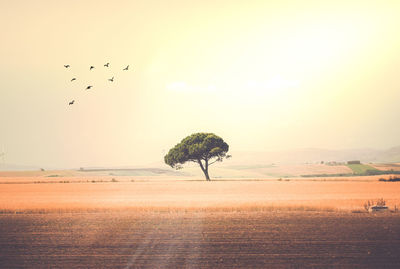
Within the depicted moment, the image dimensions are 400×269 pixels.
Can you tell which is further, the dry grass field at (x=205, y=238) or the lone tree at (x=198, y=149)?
the lone tree at (x=198, y=149)

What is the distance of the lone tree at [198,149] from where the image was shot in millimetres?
90125

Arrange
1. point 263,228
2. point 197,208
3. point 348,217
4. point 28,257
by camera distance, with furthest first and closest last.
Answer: point 197,208 → point 348,217 → point 263,228 → point 28,257

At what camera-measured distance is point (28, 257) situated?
63.8 ft

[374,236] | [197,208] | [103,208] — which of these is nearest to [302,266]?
[374,236]

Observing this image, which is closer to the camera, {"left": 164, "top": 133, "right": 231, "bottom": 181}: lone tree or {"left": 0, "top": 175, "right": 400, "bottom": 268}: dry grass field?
{"left": 0, "top": 175, "right": 400, "bottom": 268}: dry grass field

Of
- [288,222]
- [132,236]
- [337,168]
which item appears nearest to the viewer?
[132,236]

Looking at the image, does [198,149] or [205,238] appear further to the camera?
[198,149]

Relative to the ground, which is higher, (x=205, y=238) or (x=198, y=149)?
(x=198, y=149)

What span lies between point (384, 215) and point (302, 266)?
18.5 m

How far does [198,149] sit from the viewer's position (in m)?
89.8

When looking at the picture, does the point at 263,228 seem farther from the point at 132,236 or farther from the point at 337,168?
the point at 337,168

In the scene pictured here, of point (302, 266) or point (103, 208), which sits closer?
point (302, 266)

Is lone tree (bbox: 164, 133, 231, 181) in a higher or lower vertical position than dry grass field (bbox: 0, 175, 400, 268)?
higher

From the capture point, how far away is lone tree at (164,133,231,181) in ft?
296
